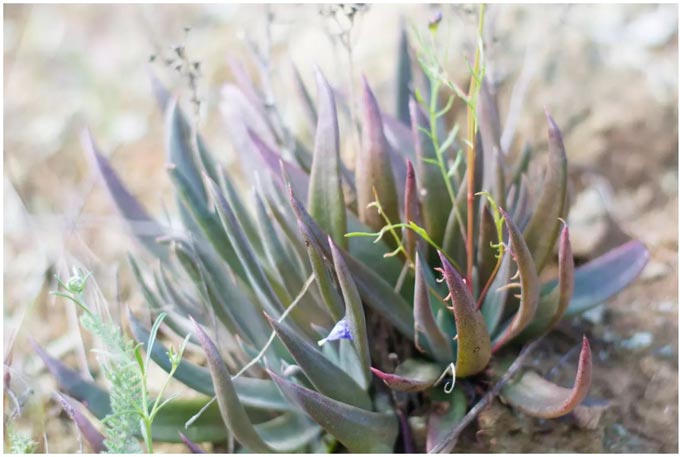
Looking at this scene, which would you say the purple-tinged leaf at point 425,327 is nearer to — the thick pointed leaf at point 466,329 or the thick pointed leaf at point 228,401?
the thick pointed leaf at point 466,329

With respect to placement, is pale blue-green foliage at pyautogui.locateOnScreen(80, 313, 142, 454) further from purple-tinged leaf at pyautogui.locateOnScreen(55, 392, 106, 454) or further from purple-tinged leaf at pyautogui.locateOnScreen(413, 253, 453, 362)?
purple-tinged leaf at pyautogui.locateOnScreen(413, 253, 453, 362)

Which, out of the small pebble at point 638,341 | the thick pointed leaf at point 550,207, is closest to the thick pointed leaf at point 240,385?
the thick pointed leaf at point 550,207

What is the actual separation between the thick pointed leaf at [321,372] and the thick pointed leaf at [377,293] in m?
0.13

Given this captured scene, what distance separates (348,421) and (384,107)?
3.77 ft

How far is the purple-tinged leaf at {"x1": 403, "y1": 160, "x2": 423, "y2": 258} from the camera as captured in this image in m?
1.15

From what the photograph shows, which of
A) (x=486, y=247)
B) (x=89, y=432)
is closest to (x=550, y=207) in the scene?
(x=486, y=247)

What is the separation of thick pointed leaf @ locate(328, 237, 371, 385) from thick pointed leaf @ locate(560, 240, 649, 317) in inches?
17.7

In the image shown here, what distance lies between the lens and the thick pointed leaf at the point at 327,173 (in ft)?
4.04

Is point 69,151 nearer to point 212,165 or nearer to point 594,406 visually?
point 212,165

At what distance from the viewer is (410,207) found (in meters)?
1.20

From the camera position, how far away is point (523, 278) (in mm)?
1133

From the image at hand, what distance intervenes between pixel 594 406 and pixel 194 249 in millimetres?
744

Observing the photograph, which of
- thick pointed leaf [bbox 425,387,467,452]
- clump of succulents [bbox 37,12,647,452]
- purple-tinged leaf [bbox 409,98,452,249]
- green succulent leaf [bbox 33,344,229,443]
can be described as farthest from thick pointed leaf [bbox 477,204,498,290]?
green succulent leaf [bbox 33,344,229,443]

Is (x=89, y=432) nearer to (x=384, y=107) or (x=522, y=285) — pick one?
(x=522, y=285)
